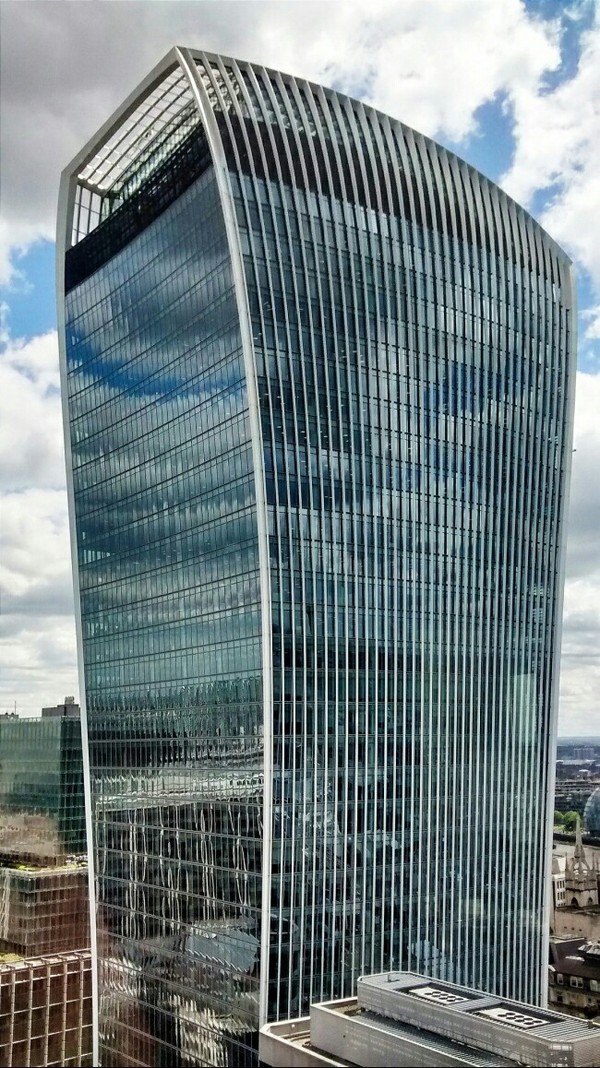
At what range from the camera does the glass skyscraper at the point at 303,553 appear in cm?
6906

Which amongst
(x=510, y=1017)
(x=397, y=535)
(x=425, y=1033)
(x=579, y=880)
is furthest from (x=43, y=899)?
(x=579, y=880)

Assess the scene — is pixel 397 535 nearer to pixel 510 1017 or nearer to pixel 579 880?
pixel 510 1017

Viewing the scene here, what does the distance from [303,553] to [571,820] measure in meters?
102

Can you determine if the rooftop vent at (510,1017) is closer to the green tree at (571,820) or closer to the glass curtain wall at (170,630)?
the glass curtain wall at (170,630)

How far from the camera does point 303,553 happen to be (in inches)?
2726

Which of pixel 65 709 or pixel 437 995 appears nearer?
pixel 437 995

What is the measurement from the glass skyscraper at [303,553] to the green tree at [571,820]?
6931cm

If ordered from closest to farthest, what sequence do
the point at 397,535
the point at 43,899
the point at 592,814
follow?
the point at 397,535
the point at 43,899
the point at 592,814

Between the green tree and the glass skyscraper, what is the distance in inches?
2729

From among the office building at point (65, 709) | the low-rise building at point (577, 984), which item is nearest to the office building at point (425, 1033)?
the low-rise building at point (577, 984)

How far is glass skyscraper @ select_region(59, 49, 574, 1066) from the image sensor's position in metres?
69.1

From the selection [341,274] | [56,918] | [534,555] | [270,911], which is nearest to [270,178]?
[341,274]

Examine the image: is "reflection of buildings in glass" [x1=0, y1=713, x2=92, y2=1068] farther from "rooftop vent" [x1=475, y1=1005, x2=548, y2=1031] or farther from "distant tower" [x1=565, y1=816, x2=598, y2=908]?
"distant tower" [x1=565, y1=816, x2=598, y2=908]

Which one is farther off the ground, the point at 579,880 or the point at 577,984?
the point at 577,984
